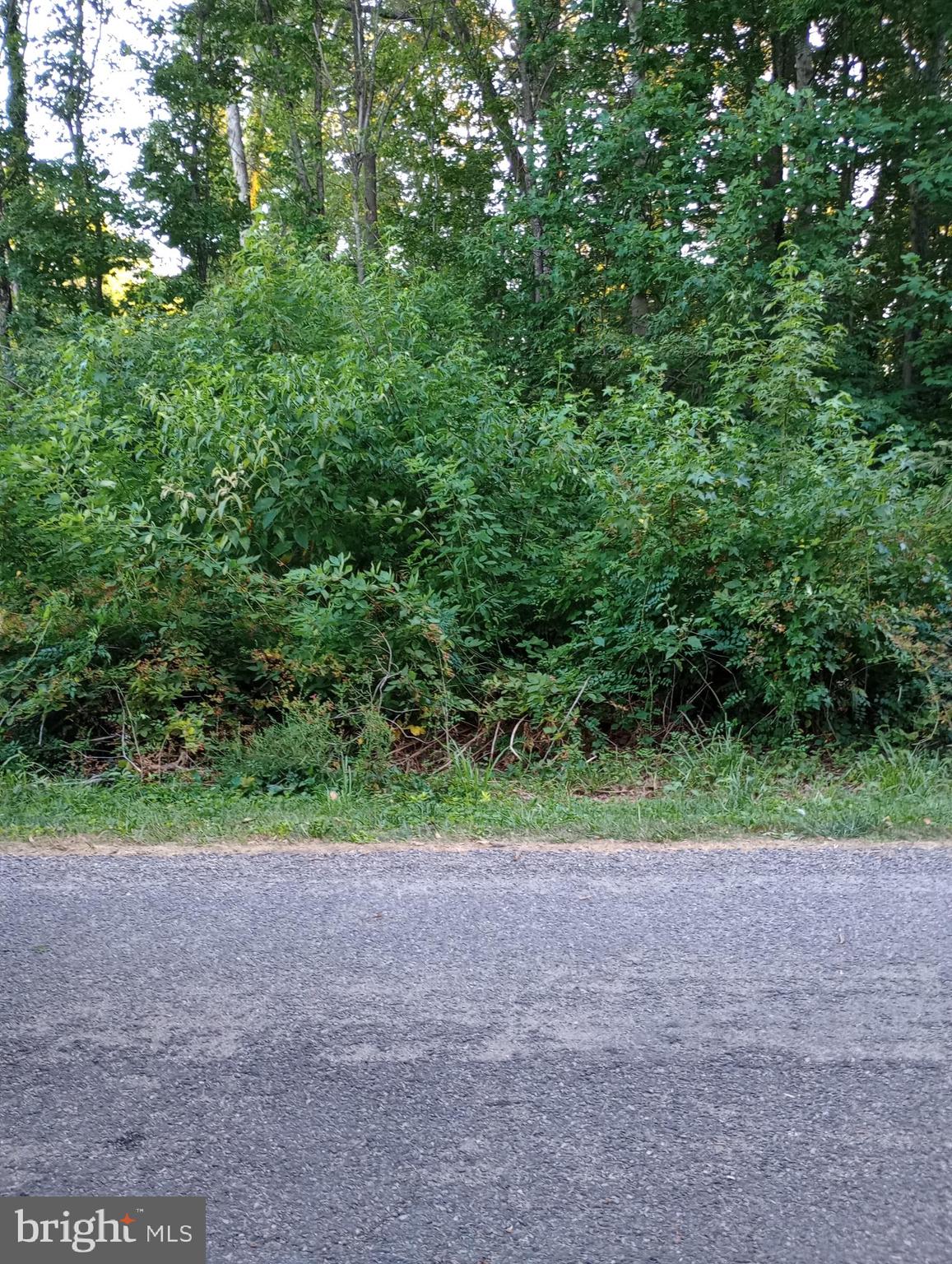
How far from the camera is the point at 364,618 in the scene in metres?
7.71

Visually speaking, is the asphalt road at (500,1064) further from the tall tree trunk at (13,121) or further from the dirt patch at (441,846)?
the tall tree trunk at (13,121)

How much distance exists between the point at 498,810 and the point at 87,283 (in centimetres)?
1896

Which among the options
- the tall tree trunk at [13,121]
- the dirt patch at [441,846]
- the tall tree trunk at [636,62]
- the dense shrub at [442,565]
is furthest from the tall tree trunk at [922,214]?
the tall tree trunk at [13,121]

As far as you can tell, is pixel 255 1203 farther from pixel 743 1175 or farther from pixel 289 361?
pixel 289 361

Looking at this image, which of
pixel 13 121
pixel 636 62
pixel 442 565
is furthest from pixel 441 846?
pixel 13 121

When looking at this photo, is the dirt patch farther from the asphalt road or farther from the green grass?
the asphalt road

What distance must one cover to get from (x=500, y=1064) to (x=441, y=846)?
2334 millimetres

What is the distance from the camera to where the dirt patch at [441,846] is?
4906mm

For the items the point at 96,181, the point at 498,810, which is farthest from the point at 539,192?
the point at 498,810

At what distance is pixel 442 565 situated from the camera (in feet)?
28.3

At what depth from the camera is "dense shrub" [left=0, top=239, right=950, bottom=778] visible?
7.36 metres

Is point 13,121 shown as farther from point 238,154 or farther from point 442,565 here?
point 442,565

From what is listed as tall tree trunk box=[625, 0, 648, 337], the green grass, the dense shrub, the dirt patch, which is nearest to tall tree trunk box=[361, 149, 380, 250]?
tall tree trunk box=[625, 0, 648, 337]

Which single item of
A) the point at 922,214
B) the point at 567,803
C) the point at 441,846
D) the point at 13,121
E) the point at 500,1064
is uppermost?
the point at 13,121
